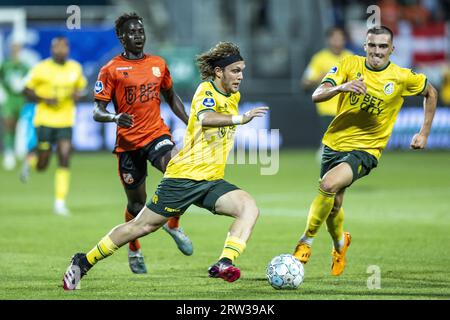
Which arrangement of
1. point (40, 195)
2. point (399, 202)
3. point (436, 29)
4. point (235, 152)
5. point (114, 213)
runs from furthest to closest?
point (436, 29) → point (235, 152) → point (40, 195) → point (399, 202) → point (114, 213)

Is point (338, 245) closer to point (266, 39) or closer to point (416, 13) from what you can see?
point (266, 39)

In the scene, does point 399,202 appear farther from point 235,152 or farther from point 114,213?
point 235,152

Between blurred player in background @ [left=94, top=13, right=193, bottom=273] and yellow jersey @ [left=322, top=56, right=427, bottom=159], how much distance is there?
1.56 meters

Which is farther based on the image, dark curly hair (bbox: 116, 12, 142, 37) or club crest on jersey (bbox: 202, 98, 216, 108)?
dark curly hair (bbox: 116, 12, 142, 37)

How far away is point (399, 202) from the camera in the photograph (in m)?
15.7

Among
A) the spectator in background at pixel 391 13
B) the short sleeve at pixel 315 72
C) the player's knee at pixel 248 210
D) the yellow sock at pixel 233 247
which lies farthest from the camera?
the spectator in background at pixel 391 13

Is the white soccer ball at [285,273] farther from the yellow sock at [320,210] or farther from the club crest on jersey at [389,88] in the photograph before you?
the club crest on jersey at [389,88]

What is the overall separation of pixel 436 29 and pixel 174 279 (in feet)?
62.8

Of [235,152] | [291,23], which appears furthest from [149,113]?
[291,23]

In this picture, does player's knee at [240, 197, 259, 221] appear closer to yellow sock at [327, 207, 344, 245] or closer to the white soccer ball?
the white soccer ball

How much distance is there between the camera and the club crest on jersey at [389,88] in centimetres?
941

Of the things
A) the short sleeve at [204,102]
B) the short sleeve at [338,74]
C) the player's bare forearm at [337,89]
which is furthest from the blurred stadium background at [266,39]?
the short sleeve at [204,102]

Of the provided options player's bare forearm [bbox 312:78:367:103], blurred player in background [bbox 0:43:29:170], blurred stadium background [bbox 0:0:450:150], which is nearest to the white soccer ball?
player's bare forearm [bbox 312:78:367:103]

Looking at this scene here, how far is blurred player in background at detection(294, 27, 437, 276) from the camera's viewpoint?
364 inches
